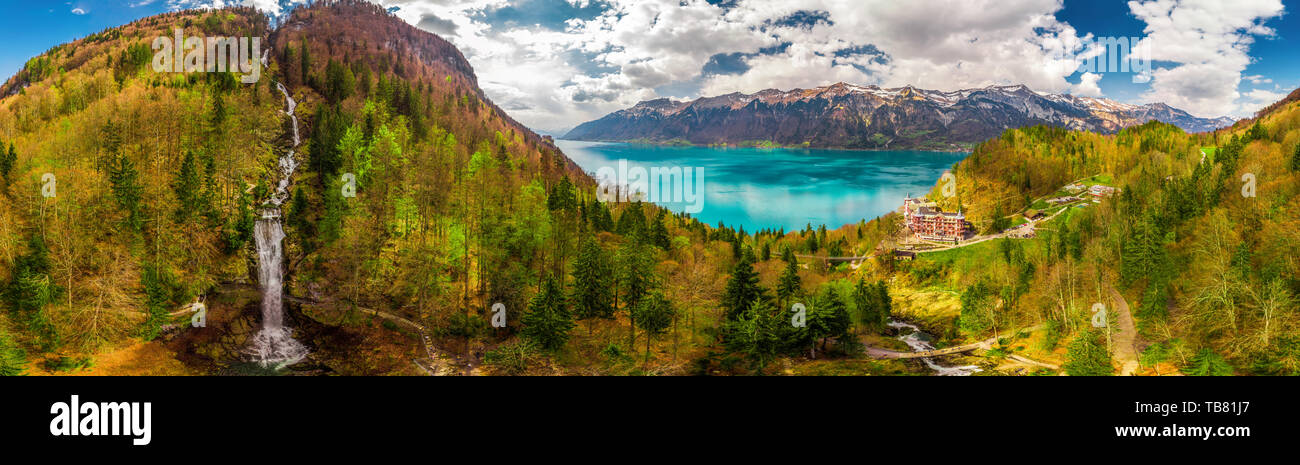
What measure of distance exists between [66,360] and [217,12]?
8105cm

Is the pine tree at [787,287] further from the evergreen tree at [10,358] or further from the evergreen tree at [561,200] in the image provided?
the evergreen tree at [10,358]

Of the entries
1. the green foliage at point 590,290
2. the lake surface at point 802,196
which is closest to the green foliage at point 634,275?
the green foliage at point 590,290

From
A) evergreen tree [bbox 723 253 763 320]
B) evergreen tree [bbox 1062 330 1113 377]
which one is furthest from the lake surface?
evergreen tree [bbox 1062 330 1113 377]

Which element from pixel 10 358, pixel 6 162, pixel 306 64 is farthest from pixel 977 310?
pixel 306 64

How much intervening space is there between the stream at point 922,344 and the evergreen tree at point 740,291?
1472cm

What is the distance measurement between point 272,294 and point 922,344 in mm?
49379

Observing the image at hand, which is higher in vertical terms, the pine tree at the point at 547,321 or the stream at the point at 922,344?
the pine tree at the point at 547,321

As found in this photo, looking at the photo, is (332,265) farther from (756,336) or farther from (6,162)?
(756,336)

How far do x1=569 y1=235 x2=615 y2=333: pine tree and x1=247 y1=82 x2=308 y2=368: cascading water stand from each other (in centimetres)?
1578

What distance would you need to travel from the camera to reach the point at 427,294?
3170cm

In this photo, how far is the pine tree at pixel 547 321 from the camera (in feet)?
92.0

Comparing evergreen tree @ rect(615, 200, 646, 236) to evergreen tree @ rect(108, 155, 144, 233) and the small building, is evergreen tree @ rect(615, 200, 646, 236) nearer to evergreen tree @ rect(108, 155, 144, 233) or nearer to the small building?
evergreen tree @ rect(108, 155, 144, 233)

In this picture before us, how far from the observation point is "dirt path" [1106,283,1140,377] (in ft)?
108

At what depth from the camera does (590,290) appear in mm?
32469
